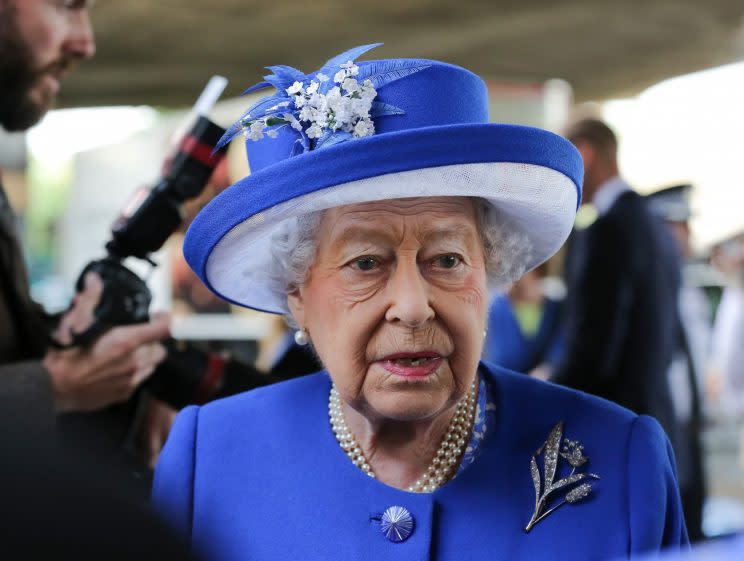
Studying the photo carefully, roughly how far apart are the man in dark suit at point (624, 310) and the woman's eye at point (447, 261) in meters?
2.37

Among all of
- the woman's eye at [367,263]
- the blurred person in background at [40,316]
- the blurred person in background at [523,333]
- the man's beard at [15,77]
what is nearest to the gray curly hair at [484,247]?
the woman's eye at [367,263]

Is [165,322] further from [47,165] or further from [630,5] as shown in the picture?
[47,165]

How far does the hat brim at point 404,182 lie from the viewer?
1427 millimetres

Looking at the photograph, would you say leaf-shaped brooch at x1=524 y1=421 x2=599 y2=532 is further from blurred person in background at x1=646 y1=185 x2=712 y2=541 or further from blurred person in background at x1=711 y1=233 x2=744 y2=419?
blurred person in background at x1=711 y1=233 x2=744 y2=419

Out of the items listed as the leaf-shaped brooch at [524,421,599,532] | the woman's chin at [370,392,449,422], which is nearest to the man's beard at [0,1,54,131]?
the woman's chin at [370,392,449,422]

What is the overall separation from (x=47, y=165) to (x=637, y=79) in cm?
1415

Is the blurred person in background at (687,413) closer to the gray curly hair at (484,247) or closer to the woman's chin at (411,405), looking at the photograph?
the gray curly hair at (484,247)

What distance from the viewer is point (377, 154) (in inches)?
56.1

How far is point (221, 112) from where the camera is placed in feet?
14.1

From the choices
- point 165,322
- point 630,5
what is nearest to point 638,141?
point 630,5

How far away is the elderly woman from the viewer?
1518 mm

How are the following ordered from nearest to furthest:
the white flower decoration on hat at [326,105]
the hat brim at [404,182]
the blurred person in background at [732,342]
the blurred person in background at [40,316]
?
the hat brim at [404,182], the white flower decoration on hat at [326,105], the blurred person in background at [40,316], the blurred person in background at [732,342]

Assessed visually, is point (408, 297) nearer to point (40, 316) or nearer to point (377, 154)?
point (377, 154)

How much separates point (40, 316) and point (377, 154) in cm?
150
